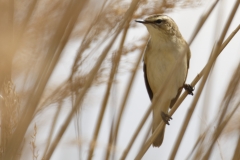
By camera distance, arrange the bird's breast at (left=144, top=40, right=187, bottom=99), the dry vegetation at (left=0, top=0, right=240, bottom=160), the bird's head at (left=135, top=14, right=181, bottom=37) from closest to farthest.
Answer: the dry vegetation at (left=0, top=0, right=240, bottom=160) → the bird's breast at (left=144, top=40, right=187, bottom=99) → the bird's head at (left=135, top=14, right=181, bottom=37)

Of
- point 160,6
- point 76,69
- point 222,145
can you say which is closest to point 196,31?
point 160,6

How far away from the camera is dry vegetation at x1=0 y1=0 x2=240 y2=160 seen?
4.10ft

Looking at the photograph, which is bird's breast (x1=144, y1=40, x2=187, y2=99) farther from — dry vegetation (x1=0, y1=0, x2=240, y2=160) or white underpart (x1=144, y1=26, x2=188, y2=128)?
dry vegetation (x1=0, y1=0, x2=240, y2=160)

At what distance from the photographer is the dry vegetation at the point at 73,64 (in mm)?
1251

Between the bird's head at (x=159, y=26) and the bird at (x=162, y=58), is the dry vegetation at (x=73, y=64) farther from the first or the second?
the bird's head at (x=159, y=26)

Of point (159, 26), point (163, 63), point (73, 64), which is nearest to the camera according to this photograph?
point (73, 64)

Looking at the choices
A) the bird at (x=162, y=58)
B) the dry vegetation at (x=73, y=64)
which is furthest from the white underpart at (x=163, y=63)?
the dry vegetation at (x=73, y=64)

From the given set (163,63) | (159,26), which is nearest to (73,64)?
(163,63)

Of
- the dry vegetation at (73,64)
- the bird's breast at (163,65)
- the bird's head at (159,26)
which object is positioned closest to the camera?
the dry vegetation at (73,64)

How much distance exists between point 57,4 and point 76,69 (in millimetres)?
354

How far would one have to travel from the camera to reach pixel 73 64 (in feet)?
5.18

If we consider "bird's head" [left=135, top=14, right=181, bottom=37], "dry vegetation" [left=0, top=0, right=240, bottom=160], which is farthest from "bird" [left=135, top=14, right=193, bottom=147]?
"dry vegetation" [left=0, top=0, right=240, bottom=160]

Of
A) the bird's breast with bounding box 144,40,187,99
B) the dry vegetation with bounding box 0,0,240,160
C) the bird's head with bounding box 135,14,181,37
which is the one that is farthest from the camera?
the bird's head with bounding box 135,14,181,37

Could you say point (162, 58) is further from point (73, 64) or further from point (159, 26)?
point (73, 64)
